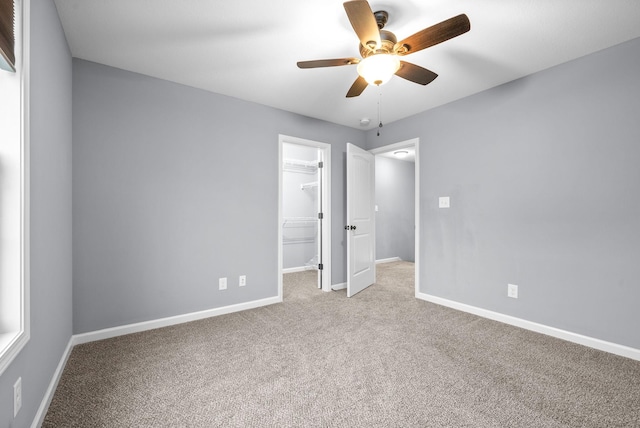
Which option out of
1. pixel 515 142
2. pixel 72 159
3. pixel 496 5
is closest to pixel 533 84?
pixel 515 142

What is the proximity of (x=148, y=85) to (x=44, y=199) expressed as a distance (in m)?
1.68

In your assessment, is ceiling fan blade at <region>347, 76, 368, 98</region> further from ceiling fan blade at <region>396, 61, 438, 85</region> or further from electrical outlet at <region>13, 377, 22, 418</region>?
electrical outlet at <region>13, 377, 22, 418</region>

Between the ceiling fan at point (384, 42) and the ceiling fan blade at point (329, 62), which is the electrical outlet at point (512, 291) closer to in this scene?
the ceiling fan at point (384, 42)

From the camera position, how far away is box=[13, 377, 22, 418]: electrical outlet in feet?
3.89

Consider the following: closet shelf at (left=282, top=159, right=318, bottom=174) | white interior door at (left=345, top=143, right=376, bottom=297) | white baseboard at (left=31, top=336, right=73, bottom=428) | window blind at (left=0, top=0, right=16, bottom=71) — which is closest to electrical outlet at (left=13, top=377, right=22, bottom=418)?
white baseboard at (left=31, top=336, right=73, bottom=428)

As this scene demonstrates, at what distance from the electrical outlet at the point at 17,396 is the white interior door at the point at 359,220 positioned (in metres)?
3.08

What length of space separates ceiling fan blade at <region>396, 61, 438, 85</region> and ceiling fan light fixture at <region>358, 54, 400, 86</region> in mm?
167

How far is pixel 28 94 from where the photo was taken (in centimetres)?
134

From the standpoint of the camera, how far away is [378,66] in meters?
1.84

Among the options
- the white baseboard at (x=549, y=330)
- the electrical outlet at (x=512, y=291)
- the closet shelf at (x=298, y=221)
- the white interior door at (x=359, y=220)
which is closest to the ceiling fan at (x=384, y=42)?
the white interior door at (x=359, y=220)

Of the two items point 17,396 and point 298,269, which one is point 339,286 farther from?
point 17,396

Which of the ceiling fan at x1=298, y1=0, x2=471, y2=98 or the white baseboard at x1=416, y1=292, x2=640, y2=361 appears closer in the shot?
the ceiling fan at x1=298, y1=0, x2=471, y2=98

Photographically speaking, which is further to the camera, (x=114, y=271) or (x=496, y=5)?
(x=114, y=271)

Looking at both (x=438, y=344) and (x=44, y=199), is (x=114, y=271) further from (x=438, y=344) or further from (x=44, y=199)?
(x=438, y=344)
